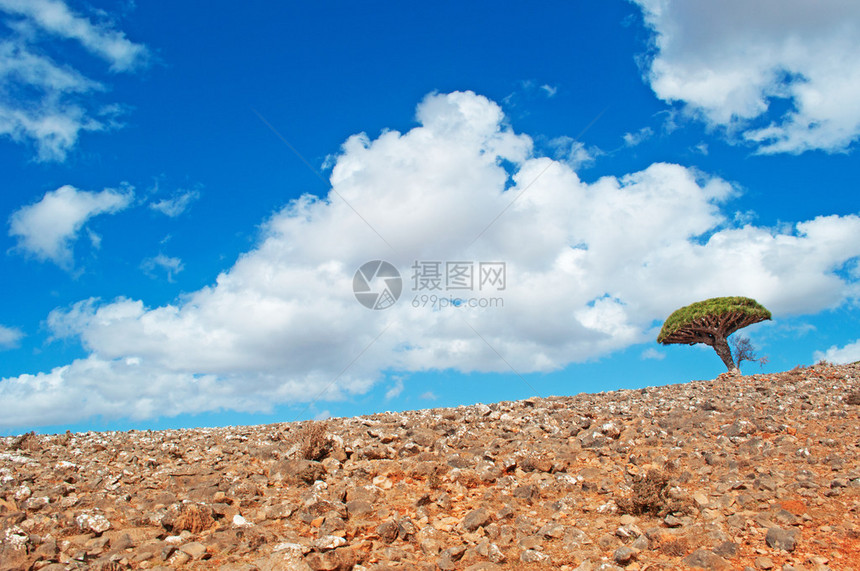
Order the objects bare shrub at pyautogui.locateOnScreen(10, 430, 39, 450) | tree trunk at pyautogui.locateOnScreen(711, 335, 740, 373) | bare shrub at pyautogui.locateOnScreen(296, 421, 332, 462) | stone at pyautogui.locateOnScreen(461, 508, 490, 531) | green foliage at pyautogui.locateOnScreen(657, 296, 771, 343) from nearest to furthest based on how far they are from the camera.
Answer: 1. stone at pyautogui.locateOnScreen(461, 508, 490, 531)
2. bare shrub at pyautogui.locateOnScreen(296, 421, 332, 462)
3. bare shrub at pyautogui.locateOnScreen(10, 430, 39, 450)
4. green foliage at pyautogui.locateOnScreen(657, 296, 771, 343)
5. tree trunk at pyautogui.locateOnScreen(711, 335, 740, 373)

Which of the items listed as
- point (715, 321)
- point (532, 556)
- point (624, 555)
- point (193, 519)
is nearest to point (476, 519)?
point (532, 556)

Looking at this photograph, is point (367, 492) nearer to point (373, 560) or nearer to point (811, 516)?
point (373, 560)

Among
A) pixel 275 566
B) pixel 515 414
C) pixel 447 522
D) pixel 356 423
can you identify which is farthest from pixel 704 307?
pixel 275 566

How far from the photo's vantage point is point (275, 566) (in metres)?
7.19

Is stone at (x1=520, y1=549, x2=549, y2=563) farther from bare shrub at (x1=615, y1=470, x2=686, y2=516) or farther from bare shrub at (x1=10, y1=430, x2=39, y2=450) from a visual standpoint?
bare shrub at (x1=10, y1=430, x2=39, y2=450)

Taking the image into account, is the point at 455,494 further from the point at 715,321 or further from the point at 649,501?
the point at 715,321

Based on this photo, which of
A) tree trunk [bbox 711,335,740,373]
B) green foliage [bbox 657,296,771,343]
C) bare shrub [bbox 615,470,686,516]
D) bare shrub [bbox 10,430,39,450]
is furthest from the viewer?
tree trunk [bbox 711,335,740,373]

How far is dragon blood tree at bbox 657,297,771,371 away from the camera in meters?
37.6

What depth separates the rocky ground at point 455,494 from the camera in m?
7.57

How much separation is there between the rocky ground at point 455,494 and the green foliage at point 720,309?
82.1 ft

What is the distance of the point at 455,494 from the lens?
9648 mm

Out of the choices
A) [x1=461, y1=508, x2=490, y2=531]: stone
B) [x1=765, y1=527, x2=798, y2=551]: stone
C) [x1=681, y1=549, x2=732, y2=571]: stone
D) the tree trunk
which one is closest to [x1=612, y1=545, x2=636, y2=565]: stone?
[x1=681, y1=549, x2=732, y2=571]: stone

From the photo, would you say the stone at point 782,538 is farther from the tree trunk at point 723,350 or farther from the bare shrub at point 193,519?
the tree trunk at point 723,350

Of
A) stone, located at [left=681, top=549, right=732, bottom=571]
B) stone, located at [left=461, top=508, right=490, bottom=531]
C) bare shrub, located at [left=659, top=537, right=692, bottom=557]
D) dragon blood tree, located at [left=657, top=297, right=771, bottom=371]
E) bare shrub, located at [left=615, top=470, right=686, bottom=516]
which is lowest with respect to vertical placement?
stone, located at [left=681, top=549, right=732, bottom=571]
